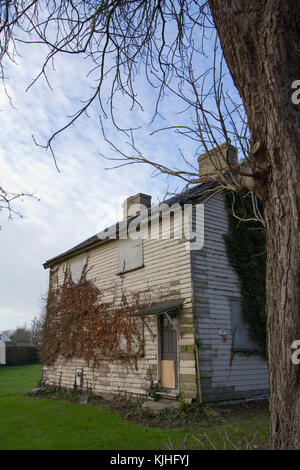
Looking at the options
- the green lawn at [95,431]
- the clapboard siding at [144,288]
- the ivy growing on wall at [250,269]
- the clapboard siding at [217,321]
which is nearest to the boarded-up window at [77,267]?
the clapboard siding at [144,288]

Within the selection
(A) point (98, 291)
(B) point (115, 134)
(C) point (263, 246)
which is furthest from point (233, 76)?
(A) point (98, 291)

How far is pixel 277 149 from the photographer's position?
2.89 meters

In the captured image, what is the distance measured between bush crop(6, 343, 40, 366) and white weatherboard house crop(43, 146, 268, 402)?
21846 millimetres

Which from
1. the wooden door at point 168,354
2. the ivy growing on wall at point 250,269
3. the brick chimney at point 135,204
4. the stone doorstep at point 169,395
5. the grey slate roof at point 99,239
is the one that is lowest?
the stone doorstep at point 169,395

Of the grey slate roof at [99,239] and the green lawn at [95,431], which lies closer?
the green lawn at [95,431]

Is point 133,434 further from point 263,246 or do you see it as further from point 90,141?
point 263,246

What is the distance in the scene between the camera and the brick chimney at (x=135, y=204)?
593 inches

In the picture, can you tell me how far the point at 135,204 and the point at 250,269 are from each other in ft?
19.6

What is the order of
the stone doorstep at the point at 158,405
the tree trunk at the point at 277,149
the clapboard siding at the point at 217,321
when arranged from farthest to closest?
the clapboard siding at the point at 217,321 → the stone doorstep at the point at 158,405 → the tree trunk at the point at 277,149

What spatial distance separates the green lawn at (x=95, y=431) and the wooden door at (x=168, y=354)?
5.30 feet

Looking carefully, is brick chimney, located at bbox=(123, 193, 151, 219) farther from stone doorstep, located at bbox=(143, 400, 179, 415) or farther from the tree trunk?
the tree trunk

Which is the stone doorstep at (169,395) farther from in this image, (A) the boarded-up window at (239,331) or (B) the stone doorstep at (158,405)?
(A) the boarded-up window at (239,331)

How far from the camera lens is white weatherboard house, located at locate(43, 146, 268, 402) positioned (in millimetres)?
9406

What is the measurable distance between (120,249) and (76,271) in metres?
3.28
